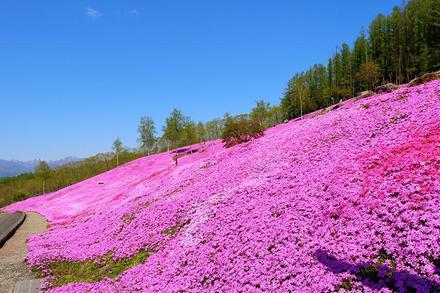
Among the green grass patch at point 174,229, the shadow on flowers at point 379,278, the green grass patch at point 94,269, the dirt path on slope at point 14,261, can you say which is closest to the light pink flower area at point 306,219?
the shadow on flowers at point 379,278

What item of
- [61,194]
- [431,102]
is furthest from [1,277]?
[61,194]

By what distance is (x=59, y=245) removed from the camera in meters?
24.8

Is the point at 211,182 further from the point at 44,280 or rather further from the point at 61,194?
the point at 61,194

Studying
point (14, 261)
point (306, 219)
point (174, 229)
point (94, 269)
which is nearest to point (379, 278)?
point (306, 219)

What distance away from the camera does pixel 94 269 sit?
17.6 meters

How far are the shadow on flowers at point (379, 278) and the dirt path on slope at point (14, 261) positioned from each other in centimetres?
1477

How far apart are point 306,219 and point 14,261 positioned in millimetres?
18652

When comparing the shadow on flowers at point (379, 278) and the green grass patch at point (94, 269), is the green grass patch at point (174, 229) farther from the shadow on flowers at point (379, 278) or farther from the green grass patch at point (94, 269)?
the shadow on flowers at point (379, 278)

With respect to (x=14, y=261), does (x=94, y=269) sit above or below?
above

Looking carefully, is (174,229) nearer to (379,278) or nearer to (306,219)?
(306,219)

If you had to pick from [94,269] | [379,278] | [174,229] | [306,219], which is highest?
[306,219]

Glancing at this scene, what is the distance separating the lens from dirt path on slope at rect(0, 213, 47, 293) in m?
18.2

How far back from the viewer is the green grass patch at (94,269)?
16234 millimetres

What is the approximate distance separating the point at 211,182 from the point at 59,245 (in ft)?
37.6
